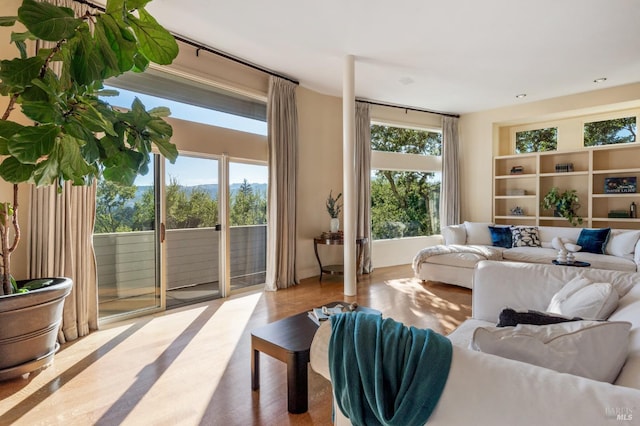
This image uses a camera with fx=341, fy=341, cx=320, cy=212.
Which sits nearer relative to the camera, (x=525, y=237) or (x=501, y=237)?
(x=525, y=237)

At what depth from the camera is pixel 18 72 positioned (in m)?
0.58

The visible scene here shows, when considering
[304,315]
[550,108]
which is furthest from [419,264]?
[550,108]

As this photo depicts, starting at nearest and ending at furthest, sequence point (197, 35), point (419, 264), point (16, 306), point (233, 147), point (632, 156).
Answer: point (16, 306) < point (197, 35) < point (233, 147) < point (419, 264) < point (632, 156)

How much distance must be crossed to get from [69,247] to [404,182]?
227 inches

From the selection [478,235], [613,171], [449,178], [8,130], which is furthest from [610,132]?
[8,130]

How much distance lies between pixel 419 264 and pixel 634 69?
4.20 meters

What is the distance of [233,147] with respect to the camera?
4672 mm

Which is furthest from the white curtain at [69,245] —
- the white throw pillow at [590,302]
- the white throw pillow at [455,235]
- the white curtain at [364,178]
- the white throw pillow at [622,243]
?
the white throw pillow at [622,243]

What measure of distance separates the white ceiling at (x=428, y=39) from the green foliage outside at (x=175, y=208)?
1800mm

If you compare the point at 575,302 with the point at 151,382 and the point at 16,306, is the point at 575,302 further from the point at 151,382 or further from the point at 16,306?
the point at 16,306

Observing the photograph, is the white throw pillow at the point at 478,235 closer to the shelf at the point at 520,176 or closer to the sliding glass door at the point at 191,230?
the shelf at the point at 520,176

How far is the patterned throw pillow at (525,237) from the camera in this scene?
18.4 ft

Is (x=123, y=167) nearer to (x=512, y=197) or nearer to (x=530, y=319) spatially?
(x=530, y=319)

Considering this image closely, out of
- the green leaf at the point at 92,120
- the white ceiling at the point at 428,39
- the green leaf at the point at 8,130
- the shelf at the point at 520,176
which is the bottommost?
the green leaf at the point at 8,130
